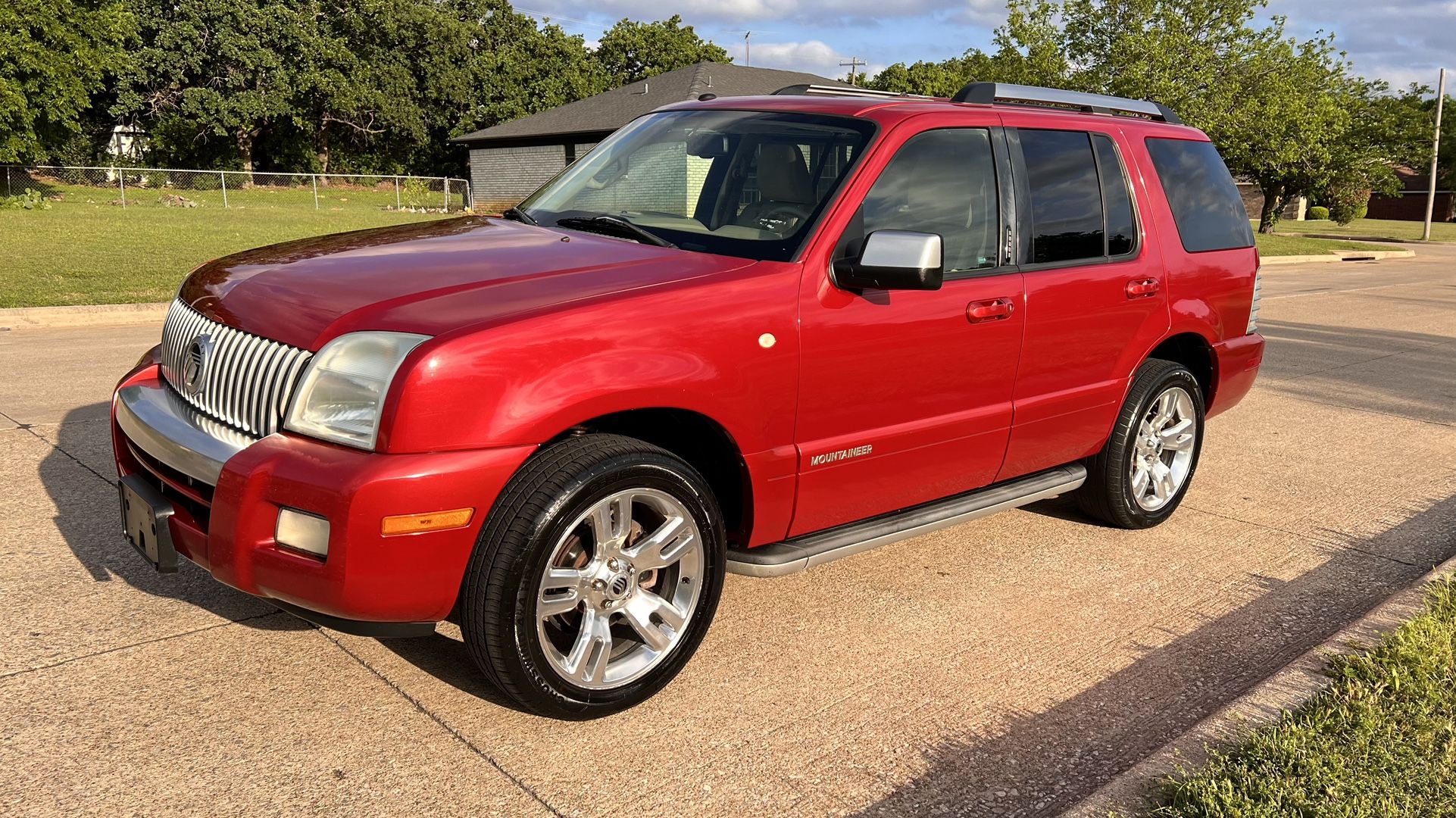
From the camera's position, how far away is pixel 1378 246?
118 feet

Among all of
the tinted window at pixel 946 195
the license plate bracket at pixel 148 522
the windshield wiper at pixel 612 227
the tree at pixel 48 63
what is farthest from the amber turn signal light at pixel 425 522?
the tree at pixel 48 63

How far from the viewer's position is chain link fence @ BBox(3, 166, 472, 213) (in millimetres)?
36062

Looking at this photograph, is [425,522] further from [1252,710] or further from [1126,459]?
[1126,459]

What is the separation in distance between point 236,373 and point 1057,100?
3.67m

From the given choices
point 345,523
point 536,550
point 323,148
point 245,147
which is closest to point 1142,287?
point 536,550

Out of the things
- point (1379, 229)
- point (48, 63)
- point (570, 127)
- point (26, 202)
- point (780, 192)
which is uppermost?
point (48, 63)

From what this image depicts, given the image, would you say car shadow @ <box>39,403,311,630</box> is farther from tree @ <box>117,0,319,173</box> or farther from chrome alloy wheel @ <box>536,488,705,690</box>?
tree @ <box>117,0,319,173</box>

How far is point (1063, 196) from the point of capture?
4.93 m

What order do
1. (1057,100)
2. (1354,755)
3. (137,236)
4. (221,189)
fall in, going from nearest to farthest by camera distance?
(1354,755) → (1057,100) → (137,236) → (221,189)

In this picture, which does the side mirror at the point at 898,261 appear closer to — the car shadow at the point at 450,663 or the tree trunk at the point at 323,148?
the car shadow at the point at 450,663

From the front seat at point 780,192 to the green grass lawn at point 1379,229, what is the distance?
4794cm

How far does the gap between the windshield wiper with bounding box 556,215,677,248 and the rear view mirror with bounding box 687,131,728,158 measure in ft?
1.64

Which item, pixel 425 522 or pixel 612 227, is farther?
pixel 612 227

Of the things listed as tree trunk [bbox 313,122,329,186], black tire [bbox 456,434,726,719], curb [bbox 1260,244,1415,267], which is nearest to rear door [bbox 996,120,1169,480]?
black tire [bbox 456,434,726,719]
